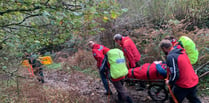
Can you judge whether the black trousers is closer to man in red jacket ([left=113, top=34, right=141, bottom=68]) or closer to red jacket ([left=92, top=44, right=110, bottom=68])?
man in red jacket ([left=113, top=34, right=141, bottom=68])

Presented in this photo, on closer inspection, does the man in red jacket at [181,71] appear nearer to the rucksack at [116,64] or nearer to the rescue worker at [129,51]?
the rucksack at [116,64]

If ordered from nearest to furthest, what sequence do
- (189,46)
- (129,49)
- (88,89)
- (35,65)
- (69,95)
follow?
(189,46) < (69,95) < (129,49) < (35,65) < (88,89)

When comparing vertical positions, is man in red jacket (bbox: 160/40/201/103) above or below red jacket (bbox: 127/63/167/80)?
above

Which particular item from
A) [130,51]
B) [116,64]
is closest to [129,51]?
[130,51]

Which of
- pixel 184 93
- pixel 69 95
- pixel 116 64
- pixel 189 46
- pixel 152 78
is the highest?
pixel 189 46

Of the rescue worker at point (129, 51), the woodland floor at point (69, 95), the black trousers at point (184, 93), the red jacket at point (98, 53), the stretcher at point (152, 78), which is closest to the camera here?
the black trousers at point (184, 93)

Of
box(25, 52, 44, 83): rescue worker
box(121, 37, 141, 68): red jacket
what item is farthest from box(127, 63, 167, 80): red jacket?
box(25, 52, 44, 83): rescue worker

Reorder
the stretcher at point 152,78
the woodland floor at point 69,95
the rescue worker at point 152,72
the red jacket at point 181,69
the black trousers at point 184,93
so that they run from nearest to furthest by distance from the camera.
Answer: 1. the red jacket at point 181,69
2. the black trousers at point 184,93
3. the rescue worker at point 152,72
4. the stretcher at point 152,78
5. the woodland floor at point 69,95

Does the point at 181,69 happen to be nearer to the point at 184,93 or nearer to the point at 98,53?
the point at 184,93

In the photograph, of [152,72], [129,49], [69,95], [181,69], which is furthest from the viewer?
[129,49]

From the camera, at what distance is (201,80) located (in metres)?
5.67

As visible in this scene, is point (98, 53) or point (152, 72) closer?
point (152, 72)

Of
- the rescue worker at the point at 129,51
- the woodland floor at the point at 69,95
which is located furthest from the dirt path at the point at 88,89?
the rescue worker at the point at 129,51

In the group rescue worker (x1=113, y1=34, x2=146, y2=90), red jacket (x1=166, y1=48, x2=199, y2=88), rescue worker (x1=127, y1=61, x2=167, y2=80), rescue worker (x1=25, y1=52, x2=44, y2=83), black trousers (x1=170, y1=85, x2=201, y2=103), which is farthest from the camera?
rescue worker (x1=113, y1=34, x2=146, y2=90)
